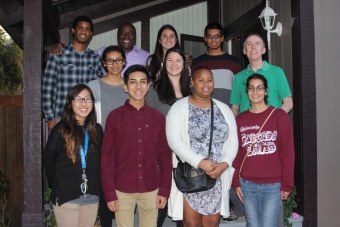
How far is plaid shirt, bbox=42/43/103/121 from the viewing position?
4016 mm

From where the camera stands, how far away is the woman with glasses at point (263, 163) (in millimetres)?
3289

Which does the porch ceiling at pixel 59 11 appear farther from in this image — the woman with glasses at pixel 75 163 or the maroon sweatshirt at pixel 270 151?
the maroon sweatshirt at pixel 270 151

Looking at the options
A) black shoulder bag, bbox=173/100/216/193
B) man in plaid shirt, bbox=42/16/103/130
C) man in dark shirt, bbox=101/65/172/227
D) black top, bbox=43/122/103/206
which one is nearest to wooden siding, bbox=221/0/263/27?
man in plaid shirt, bbox=42/16/103/130

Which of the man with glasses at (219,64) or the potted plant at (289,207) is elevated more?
the man with glasses at (219,64)

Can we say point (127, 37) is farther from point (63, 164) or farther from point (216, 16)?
point (216, 16)

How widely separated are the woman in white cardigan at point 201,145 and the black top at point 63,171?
0.68 metres

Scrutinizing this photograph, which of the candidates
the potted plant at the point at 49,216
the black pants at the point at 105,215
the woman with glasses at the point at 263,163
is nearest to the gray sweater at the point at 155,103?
the woman with glasses at the point at 263,163

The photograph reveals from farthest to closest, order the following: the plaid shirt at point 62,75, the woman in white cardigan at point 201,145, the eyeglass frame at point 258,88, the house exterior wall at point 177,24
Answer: the house exterior wall at point 177,24
the plaid shirt at point 62,75
the eyeglass frame at point 258,88
the woman in white cardigan at point 201,145

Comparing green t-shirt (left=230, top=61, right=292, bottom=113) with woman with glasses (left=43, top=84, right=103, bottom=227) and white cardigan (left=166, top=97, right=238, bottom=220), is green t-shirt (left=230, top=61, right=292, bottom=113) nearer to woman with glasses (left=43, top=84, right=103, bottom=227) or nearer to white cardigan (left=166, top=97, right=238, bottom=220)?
white cardigan (left=166, top=97, right=238, bottom=220)

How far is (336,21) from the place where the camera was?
4613mm

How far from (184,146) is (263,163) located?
744 millimetres

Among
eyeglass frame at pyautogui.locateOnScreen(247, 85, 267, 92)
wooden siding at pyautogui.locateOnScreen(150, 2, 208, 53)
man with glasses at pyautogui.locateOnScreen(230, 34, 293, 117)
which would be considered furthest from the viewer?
wooden siding at pyautogui.locateOnScreen(150, 2, 208, 53)

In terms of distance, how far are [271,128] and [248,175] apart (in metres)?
0.46

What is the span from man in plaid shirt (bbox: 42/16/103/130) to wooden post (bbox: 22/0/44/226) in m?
0.16
